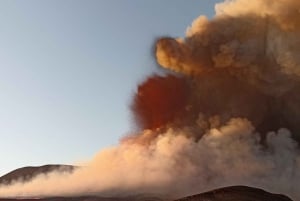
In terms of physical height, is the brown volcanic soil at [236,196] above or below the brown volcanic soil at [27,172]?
below

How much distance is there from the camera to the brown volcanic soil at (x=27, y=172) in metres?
156

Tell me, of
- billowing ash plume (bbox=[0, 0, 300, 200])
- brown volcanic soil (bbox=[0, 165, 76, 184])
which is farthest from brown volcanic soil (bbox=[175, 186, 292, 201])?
brown volcanic soil (bbox=[0, 165, 76, 184])

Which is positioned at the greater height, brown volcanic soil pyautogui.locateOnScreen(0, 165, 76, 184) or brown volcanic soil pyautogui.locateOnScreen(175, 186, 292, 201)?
brown volcanic soil pyautogui.locateOnScreen(0, 165, 76, 184)

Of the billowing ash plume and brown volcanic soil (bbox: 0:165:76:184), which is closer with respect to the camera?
the billowing ash plume

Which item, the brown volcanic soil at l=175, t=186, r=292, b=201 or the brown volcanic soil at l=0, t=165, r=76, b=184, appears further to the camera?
the brown volcanic soil at l=0, t=165, r=76, b=184

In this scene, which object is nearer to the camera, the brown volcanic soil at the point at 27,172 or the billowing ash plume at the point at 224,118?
the billowing ash plume at the point at 224,118

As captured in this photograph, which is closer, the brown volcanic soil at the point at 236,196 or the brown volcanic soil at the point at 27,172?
the brown volcanic soil at the point at 236,196

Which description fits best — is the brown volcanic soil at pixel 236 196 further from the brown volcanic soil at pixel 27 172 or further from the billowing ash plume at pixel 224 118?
the brown volcanic soil at pixel 27 172

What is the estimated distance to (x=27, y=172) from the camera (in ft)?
540

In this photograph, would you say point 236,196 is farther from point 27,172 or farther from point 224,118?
point 27,172

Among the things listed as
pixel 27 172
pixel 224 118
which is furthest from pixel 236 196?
pixel 27 172

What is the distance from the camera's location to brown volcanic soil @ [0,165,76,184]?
156 metres

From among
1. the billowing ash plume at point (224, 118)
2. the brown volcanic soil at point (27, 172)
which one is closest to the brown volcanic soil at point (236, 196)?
the billowing ash plume at point (224, 118)

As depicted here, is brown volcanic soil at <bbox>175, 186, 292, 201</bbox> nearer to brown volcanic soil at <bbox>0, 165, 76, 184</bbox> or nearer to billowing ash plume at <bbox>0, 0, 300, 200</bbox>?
billowing ash plume at <bbox>0, 0, 300, 200</bbox>
